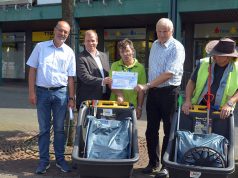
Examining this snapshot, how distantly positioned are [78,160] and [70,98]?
5.07 ft

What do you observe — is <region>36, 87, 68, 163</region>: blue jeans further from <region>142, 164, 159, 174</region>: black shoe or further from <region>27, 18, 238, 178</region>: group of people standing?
<region>142, 164, 159, 174</region>: black shoe

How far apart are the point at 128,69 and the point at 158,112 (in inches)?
28.8

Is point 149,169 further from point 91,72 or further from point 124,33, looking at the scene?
point 124,33

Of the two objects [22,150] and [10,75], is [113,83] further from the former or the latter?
[10,75]

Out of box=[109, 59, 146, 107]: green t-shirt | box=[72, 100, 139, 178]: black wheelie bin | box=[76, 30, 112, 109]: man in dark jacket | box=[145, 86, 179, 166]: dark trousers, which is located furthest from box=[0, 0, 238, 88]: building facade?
box=[72, 100, 139, 178]: black wheelie bin

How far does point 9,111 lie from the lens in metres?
12.0

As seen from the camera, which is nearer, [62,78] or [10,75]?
[62,78]

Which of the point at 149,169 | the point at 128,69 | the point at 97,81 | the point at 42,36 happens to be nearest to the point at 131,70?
the point at 128,69

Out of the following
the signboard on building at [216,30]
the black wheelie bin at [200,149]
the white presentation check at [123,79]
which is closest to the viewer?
the black wheelie bin at [200,149]

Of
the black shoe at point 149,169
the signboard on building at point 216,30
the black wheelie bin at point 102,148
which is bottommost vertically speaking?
the black shoe at point 149,169

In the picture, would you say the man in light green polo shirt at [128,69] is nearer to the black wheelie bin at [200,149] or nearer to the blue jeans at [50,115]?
the blue jeans at [50,115]

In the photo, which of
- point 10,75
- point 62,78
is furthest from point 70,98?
point 10,75

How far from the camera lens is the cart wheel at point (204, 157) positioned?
4.32 metres

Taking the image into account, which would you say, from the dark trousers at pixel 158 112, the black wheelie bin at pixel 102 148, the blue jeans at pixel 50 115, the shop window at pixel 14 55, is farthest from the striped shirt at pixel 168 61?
the shop window at pixel 14 55
